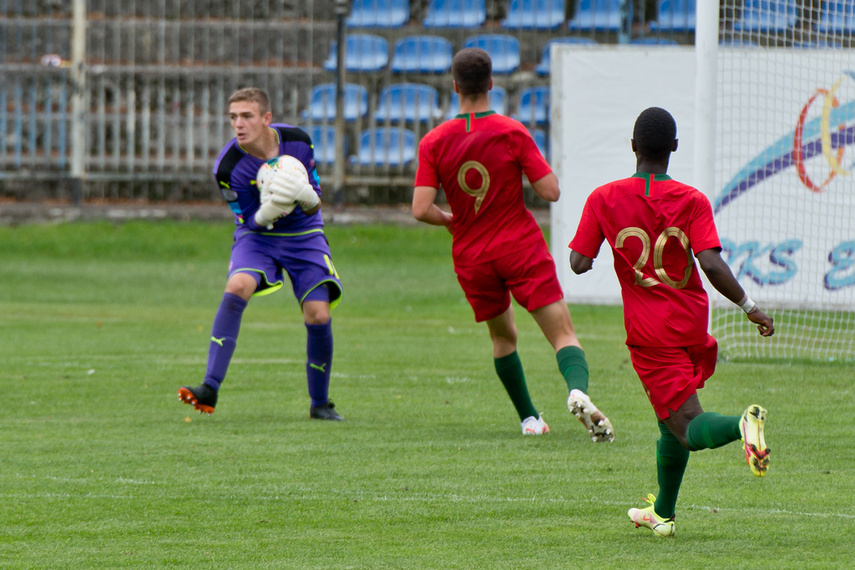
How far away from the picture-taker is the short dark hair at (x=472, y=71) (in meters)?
6.20

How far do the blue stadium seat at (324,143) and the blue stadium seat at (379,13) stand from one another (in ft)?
7.74

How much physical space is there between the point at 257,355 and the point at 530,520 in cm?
624

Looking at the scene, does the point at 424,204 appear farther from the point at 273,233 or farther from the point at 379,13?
the point at 379,13

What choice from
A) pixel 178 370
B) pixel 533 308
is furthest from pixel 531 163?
pixel 178 370

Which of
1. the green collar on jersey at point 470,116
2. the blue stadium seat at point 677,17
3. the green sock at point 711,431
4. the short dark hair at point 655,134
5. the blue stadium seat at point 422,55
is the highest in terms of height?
the blue stadium seat at point 677,17

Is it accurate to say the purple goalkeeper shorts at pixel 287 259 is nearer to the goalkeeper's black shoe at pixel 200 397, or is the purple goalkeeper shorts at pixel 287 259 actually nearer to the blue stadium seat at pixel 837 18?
the goalkeeper's black shoe at pixel 200 397

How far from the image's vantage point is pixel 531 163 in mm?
6207

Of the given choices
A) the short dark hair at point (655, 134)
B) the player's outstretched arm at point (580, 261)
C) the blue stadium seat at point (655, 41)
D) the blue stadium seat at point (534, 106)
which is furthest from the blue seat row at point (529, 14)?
the player's outstretched arm at point (580, 261)

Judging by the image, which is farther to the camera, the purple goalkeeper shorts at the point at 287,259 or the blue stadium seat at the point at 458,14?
the blue stadium seat at the point at 458,14

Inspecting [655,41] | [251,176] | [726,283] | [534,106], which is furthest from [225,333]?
[655,41]

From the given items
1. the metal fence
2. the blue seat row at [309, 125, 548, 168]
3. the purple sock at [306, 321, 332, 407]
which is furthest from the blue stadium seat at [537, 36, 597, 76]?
the purple sock at [306, 321, 332, 407]

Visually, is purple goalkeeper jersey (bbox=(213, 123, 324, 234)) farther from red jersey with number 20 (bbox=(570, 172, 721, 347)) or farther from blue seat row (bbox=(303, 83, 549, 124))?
blue seat row (bbox=(303, 83, 549, 124))

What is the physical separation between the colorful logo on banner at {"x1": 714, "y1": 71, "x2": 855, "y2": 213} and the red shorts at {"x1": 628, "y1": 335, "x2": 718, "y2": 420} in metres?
7.93

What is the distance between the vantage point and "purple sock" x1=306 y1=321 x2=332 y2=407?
7324mm
